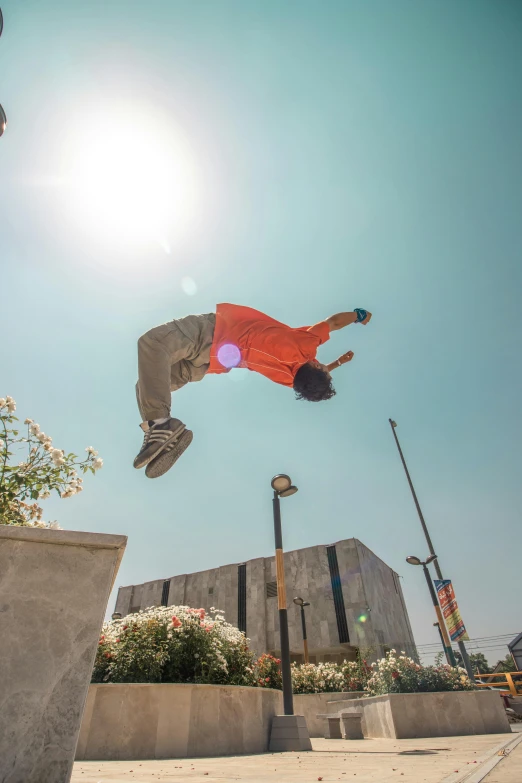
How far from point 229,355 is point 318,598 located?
2567 cm

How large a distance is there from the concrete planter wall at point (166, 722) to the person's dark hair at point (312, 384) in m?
3.59

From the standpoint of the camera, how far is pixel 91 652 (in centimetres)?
160

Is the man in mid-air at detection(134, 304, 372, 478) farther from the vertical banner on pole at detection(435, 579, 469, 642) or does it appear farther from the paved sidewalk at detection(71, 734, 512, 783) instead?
the vertical banner on pole at detection(435, 579, 469, 642)

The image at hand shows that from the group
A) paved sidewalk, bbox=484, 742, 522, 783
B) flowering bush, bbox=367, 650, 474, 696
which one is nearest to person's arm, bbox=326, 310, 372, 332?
paved sidewalk, bbox=484, 742, 522, 783

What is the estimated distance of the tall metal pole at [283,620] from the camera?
564 cm

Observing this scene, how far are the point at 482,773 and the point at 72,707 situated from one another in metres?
1.98

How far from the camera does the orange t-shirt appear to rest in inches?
132

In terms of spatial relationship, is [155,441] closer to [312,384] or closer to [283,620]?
[312,384]

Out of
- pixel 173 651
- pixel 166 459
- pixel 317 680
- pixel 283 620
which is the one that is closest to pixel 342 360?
pixel 166 459

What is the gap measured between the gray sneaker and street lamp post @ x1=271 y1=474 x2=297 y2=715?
12.7 ft

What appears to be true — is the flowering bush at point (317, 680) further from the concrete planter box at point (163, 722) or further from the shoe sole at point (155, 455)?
the shoe sole at point (155, 455)

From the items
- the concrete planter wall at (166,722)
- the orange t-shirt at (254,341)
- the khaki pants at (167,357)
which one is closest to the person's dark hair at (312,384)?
the orange t-shirt at (254,341)

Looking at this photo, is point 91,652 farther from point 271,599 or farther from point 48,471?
point 271,599

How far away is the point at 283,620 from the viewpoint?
6.05m
